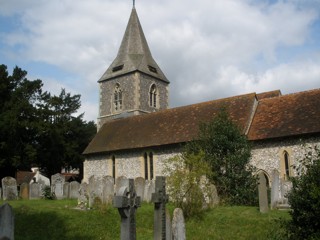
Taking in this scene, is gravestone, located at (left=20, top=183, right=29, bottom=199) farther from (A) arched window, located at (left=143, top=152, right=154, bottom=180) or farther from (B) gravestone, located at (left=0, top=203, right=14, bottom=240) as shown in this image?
(B) gravestone, located at (left=0, top=203, right=14, bottom=240)

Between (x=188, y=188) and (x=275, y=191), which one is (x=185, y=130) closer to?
(x=275, y=191)

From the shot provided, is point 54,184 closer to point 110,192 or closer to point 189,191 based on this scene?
point 110,192

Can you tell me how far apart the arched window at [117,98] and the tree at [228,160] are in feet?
66.8

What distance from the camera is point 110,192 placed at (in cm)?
1503

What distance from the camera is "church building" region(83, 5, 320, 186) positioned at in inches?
735

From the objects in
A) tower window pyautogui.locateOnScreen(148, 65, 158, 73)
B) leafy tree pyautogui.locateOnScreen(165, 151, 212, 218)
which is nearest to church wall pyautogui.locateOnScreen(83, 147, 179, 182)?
leafy tree pyautogui.locateOnScreen(165, 151, 212, 218)

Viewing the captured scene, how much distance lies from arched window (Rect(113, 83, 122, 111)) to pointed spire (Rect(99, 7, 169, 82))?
1.40 m

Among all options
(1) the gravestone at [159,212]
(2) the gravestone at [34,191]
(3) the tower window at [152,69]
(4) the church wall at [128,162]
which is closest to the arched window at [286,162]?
(4) the church wall at [128,162]

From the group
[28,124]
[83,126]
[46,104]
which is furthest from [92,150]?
[83,126]

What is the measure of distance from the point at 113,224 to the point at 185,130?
11836mm

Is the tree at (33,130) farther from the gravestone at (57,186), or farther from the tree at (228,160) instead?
the tree at (228,160)

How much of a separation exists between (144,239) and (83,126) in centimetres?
3192

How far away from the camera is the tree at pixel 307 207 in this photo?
280 inches

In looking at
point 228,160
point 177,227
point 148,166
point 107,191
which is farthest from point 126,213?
point 148,166
